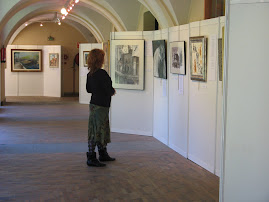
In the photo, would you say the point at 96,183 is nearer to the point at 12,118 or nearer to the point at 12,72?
the point at 12,118

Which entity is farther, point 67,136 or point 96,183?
point 67,136

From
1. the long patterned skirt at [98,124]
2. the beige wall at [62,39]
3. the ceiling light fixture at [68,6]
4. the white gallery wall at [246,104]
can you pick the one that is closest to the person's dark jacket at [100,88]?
the long patterned skirt at [98,124]

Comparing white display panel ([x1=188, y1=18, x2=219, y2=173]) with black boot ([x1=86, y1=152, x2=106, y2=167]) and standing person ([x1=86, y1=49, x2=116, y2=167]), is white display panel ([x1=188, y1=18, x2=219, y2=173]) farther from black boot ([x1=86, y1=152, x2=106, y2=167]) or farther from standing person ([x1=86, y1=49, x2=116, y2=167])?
black boot ([x1=86, y1=152, x2=106, y2=167])

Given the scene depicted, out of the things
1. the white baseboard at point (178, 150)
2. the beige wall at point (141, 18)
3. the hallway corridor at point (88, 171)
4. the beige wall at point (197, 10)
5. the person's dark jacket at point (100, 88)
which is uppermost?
→ the beige wall at point (141, 18)

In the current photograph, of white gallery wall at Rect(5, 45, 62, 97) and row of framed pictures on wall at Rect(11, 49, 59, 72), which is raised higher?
row of framed pictures on wall at Rect(11, 49, 59, 72)

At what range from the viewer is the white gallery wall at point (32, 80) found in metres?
25.0

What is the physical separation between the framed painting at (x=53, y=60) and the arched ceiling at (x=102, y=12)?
3.40 metres

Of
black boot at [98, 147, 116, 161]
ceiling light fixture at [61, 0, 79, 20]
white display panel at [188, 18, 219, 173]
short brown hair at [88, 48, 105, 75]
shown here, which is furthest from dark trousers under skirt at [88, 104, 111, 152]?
ceiling light fixture at [61, 0, 79, 20]

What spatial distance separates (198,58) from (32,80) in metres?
18.5

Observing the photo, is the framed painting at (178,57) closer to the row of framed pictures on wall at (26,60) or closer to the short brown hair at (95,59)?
the short brown hair at (95,59)

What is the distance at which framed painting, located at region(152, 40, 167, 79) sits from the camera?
412 inches

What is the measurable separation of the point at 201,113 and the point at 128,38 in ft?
13.8

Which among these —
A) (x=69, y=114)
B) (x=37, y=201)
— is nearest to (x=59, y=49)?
(x=69, y=114)

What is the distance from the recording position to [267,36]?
4617 mm
